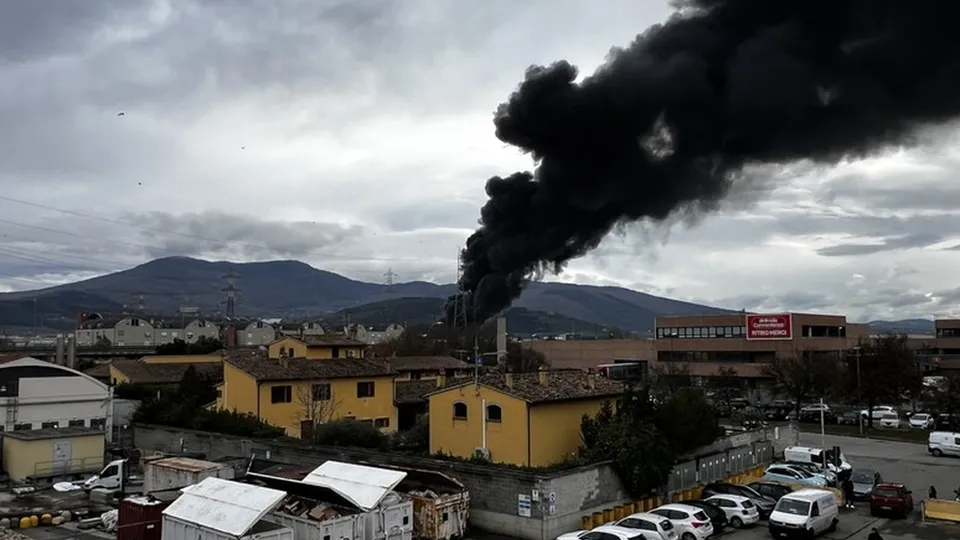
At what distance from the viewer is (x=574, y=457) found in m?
29.2

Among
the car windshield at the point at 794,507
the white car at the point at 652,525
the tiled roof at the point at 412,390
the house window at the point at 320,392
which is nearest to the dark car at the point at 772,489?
the car windshield at the point at 794,507

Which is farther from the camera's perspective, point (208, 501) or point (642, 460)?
point (642, 460)

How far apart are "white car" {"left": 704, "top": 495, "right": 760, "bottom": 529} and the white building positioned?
3115 centimetres

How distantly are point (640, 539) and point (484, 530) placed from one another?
5695mm

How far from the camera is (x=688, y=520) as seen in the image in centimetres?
2442

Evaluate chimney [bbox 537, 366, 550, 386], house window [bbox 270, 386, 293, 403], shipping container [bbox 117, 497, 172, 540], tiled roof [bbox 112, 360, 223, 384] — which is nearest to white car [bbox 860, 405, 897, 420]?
chimney [bbox 537, 366, 550, 386]

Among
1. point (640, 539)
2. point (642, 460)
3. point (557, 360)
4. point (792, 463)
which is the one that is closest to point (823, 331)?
point (557, 360)

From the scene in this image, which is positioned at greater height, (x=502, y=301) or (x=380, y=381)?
(x=502, y=301)

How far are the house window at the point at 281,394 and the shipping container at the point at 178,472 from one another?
1001 centimetres

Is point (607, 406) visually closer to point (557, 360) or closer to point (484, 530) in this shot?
point (484, 530)

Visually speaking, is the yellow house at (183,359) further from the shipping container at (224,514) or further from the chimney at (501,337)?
the shipping container at (224,514)

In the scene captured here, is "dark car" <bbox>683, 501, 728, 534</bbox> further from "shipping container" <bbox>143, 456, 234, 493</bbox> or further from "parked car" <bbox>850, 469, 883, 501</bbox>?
"shipping container" <bbox>143, 456, 234, 493</bbox>

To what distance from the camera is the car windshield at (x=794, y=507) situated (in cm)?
2502

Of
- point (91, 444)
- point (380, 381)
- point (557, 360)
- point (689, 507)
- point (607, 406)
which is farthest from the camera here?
point (557, 360)
